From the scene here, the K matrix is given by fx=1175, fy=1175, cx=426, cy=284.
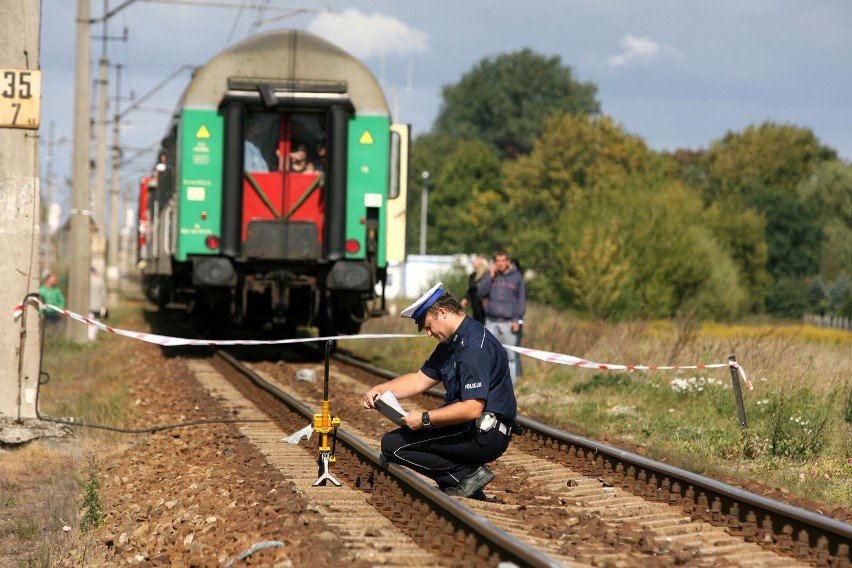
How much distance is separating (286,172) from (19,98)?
6.54m

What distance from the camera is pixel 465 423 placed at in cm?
720

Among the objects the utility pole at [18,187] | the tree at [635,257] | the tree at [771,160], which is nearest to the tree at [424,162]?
the tree at [771,160]

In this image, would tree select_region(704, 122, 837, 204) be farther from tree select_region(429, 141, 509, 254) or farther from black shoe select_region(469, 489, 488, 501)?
black shoe select_region(469, 489, 488, 501)

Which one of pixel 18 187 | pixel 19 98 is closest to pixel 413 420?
pixel 18 187

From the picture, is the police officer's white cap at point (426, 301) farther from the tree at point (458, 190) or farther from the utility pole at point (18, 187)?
the tree at point (458, 190)

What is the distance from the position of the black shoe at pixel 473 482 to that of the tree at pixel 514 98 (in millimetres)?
94021

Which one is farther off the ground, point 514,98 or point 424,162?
point 514,98

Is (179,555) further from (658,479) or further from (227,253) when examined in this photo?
(227,253)

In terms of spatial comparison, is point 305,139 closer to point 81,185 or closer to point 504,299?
point 504,299

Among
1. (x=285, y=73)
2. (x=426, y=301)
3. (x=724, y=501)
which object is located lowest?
(x=724, y=501)

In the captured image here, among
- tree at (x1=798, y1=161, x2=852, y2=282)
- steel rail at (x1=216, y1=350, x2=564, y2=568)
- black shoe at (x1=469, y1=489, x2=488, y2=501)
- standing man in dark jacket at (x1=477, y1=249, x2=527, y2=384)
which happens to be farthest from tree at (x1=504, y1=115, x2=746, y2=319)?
tree at (x1=798, y1=161, x2=852, y2=282)

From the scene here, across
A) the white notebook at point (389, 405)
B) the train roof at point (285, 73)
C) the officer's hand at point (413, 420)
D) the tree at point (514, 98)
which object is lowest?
the officer's hand at point (413, 420)

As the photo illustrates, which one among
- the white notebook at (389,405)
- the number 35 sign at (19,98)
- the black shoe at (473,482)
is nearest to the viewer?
the white notebook at (389,405)

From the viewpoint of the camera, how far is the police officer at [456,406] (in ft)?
22.8
